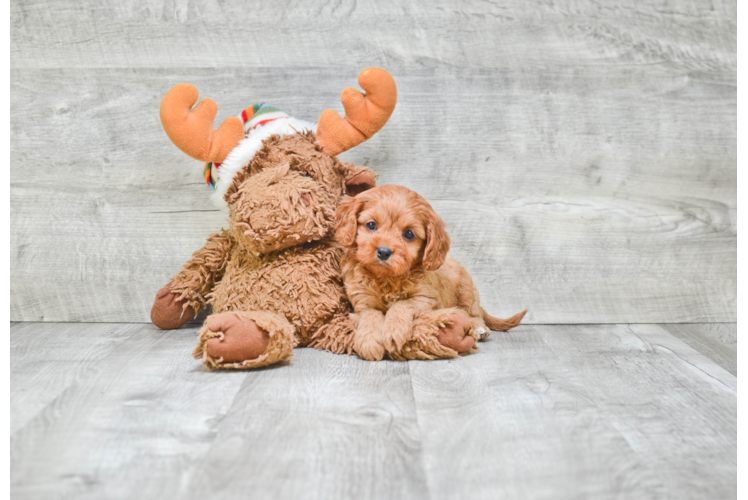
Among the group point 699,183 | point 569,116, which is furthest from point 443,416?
point 699,183

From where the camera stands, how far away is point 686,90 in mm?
1620

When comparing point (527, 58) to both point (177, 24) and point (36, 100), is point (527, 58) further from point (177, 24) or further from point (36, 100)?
point (36, 100)

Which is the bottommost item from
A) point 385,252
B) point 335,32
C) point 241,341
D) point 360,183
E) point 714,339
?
point 714,339

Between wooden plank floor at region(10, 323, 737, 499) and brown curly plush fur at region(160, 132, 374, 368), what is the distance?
0.27 feet

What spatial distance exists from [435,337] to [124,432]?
0.58 metres

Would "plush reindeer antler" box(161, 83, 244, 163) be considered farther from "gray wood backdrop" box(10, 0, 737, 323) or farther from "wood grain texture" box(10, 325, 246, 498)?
"wood grain texture" box(10, 325, 246, 498)

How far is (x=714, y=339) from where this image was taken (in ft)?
5.08

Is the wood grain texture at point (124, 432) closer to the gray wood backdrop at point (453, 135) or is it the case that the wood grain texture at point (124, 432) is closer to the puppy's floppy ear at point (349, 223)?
the puppy's floppy ear at point (349, 223)

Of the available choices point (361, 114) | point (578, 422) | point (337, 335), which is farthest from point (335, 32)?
point (578, 422)

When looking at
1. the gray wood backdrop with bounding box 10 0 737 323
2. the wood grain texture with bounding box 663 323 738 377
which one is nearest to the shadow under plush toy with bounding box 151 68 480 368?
the gray wood backdrop with bounding box 10 0 737 323

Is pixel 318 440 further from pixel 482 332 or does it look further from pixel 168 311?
pixel 168 311

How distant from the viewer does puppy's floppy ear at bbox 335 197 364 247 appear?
1274 mm

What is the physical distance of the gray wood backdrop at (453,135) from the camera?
158 centimetres

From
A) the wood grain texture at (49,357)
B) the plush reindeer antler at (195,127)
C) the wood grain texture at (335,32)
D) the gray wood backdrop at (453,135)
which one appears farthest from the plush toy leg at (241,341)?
the wood grain texture at (335,32)
